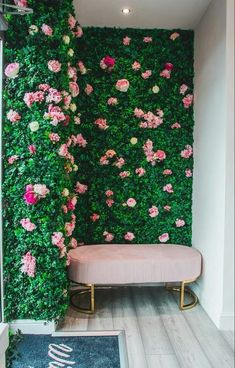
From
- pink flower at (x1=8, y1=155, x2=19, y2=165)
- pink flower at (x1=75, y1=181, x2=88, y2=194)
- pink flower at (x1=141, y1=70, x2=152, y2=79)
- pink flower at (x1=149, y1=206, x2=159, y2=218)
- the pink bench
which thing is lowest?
the pink bench

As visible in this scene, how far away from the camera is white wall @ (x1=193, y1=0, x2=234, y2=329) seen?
2.47 meters

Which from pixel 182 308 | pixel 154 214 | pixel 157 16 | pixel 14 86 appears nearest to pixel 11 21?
pixel 14 86

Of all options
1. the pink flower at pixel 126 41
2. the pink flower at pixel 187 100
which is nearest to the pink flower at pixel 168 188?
the pink flower at pixel 187 100

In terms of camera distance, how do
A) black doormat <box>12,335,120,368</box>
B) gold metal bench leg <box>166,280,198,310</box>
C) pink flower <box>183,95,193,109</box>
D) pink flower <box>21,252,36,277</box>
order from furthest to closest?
1. pink flower <box>183,95,193,109</box>
2. gold metal bench leg <box>166,280,198,310</box>
3. pink flower <box>21,252,36,277</box>
4. black doormat <box>12,335,120,368</box>

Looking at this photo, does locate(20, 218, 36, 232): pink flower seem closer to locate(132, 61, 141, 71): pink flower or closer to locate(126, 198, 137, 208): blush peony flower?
locate(126, 198, 137, 208): blush peony flower

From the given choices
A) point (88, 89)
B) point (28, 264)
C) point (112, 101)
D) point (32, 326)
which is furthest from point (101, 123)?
point (32, 326)

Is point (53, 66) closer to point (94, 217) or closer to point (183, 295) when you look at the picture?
point (94, 217)

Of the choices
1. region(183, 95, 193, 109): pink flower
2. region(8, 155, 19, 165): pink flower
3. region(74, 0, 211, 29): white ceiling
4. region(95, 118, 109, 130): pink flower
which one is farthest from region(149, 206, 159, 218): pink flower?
region(74, 0, 211, 29): white ceiling

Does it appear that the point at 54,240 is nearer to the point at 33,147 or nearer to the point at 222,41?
the point at 33,147

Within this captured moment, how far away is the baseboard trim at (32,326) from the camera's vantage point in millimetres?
2604

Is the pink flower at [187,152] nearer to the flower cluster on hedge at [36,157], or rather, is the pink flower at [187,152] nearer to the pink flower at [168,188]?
the pink flower at [168,188]

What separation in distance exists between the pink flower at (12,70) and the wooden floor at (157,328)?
191 cm

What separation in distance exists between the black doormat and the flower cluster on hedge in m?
0.20

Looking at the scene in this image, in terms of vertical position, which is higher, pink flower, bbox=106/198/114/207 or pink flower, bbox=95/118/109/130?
pink flower, bbox=95/118/109/130
